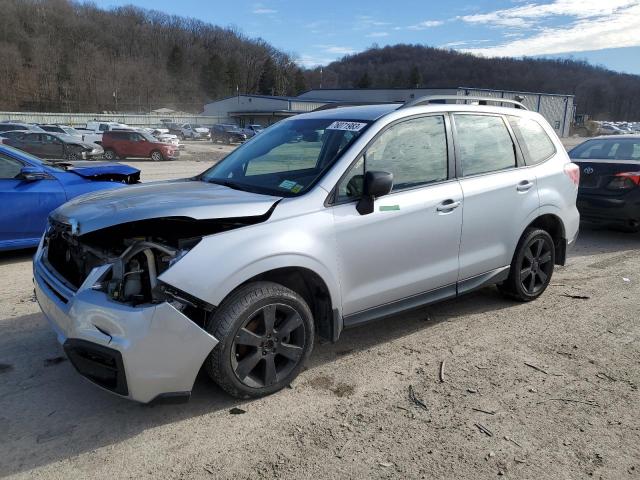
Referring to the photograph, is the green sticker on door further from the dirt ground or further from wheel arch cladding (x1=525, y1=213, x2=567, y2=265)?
wheel arch cladding (x1=525, y1=213, x2=567, y2=265)

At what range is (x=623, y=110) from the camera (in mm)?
160875

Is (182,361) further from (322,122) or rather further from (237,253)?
(322,122)

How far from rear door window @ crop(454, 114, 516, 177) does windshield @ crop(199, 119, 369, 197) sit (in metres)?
0.97

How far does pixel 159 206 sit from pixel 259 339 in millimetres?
1020

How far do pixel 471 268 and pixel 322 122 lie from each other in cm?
175

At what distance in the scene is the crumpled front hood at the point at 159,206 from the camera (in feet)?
10.0

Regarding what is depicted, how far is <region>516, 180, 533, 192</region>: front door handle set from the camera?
4.64m

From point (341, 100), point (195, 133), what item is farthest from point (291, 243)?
point (341, 100)

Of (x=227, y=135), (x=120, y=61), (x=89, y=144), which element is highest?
(x=120, y=61)

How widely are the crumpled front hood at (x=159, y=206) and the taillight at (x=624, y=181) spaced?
6459 millimetres

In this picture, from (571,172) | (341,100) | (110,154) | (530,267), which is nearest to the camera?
(530,267)

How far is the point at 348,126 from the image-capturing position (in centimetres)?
395

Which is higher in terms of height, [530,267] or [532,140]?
Result: [532,140]

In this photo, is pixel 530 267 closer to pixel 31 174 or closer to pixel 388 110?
pixel 388 110
